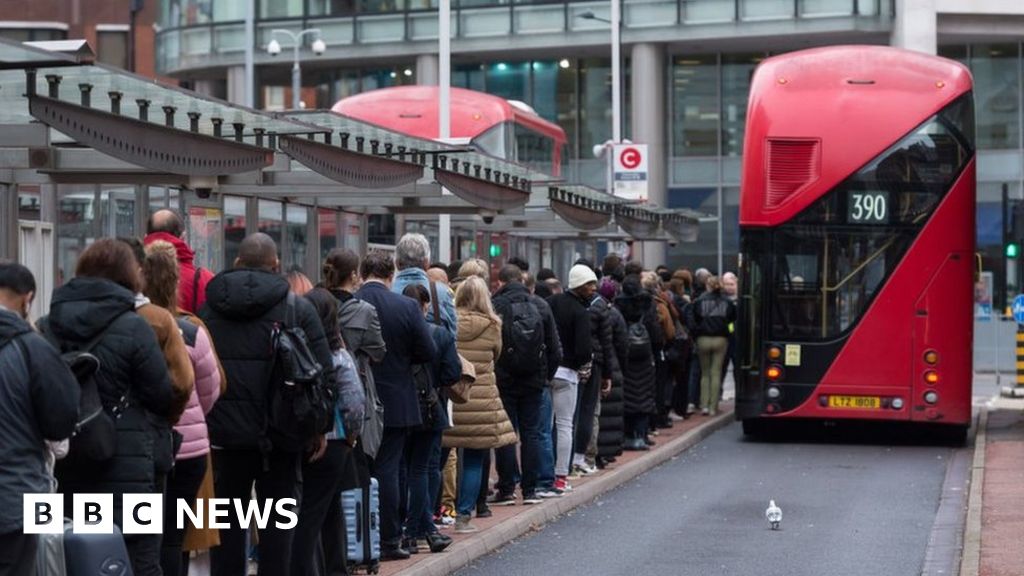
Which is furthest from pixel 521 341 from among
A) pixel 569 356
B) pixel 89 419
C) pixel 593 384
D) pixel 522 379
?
pixel 89 419

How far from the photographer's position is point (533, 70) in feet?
177

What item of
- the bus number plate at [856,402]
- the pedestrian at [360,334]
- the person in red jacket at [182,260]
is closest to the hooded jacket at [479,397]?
the pedestrian at [360,334]

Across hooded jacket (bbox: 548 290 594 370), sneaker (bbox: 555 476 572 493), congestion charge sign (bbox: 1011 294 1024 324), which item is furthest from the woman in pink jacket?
congestion charge sign (bbox: 1011 294 1024 324)

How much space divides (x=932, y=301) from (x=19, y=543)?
599 inches

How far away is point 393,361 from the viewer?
11375 millimetres

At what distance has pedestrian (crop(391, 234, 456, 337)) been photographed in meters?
12.0

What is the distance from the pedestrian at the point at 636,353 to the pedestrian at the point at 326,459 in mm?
9666

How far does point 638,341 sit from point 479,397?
674 centimetres

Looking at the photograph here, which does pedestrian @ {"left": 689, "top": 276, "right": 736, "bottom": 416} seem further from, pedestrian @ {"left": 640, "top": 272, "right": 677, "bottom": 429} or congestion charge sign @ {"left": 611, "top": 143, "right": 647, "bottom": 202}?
congestion charge sign @ {"left": 611, "top": 143, "right": 647, "bottom": 202}

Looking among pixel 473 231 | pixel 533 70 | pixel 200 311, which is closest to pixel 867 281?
pixel 473 231

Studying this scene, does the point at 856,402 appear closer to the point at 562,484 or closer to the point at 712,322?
the point at 712,322

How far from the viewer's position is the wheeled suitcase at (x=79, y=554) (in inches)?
284

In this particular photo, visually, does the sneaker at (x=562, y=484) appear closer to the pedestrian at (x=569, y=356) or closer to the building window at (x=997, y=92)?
the pedestrian at (x=569, y=356)

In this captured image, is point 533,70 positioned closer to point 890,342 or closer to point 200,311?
point 890,342
